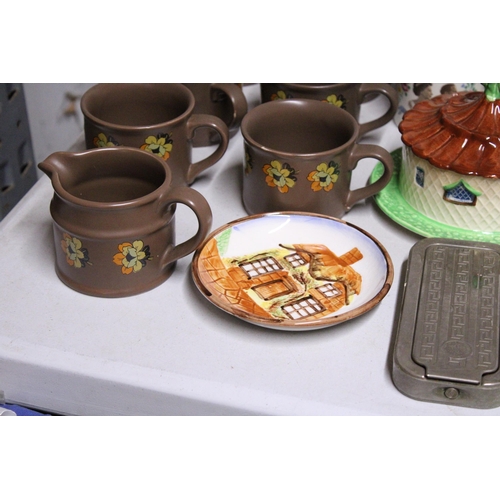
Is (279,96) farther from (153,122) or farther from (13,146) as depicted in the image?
(13,146)

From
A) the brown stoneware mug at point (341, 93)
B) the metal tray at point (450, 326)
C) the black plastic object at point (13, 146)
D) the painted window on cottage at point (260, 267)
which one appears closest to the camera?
the metal tray at point (450, 326)

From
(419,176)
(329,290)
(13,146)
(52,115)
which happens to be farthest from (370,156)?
(52,115)

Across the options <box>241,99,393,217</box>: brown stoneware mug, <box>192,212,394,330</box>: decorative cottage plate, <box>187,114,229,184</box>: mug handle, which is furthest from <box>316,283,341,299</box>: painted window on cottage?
<box>187,114,229,184</box>: mug handle

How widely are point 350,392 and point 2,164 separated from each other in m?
0.65

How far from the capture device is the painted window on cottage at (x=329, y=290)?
68cm

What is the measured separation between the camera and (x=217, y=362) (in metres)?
0.64

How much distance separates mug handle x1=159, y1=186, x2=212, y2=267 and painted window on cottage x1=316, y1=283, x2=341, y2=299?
115mm

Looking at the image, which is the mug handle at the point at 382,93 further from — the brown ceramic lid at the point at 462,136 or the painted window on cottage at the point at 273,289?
the painted window on cottage at the point at 273,289

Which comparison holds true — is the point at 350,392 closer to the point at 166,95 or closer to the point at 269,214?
the point at 269,214

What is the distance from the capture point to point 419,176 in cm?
76

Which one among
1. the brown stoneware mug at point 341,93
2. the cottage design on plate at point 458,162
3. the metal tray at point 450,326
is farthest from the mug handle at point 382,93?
the metal tray at point 450,326

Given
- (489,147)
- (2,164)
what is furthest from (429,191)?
(2,164)

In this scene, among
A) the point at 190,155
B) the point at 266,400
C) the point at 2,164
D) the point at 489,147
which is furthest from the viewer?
the point at 2,164

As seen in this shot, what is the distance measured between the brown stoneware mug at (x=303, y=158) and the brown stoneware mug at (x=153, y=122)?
6 cm
